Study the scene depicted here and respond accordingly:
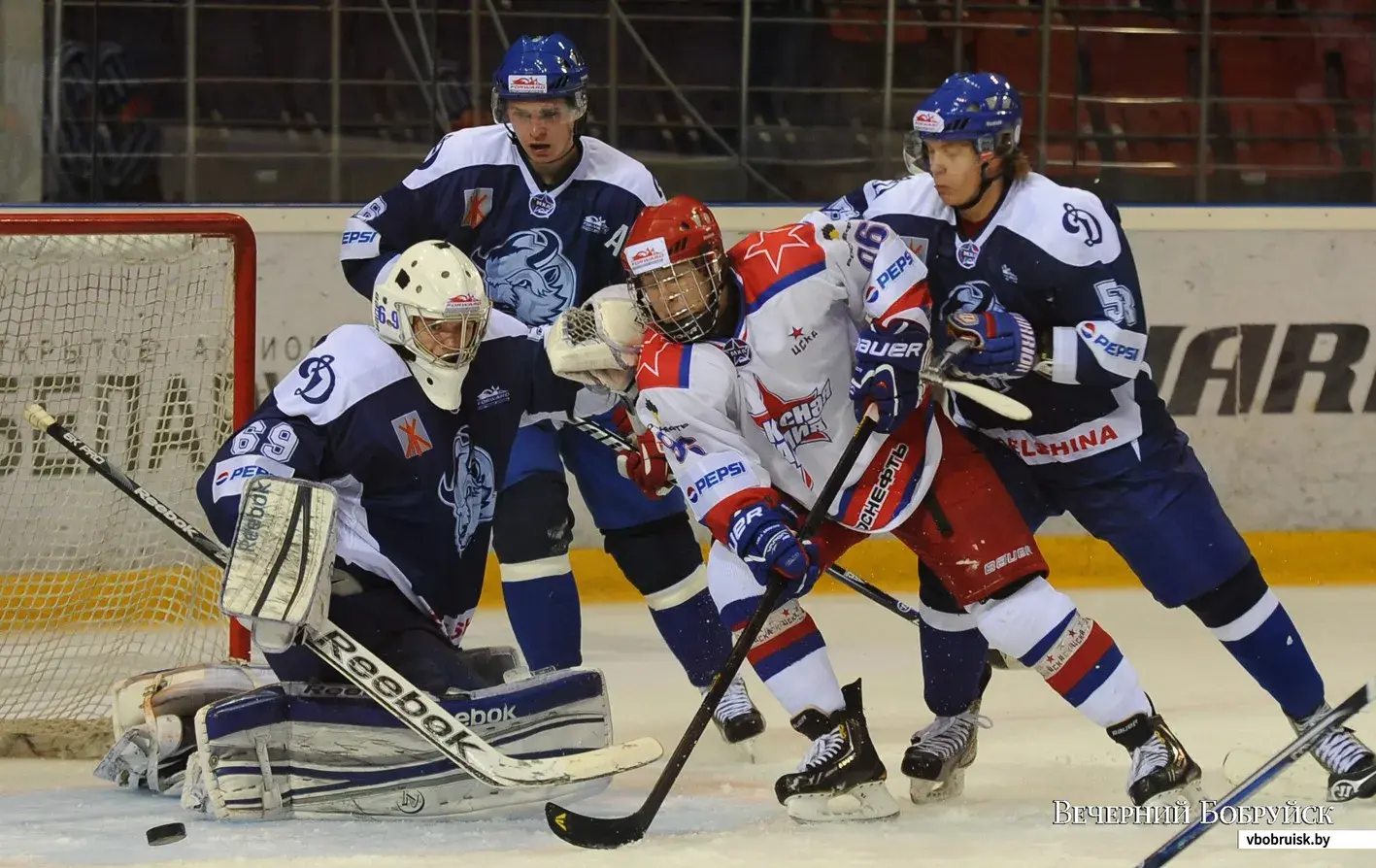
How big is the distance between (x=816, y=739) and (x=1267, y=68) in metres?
3.40

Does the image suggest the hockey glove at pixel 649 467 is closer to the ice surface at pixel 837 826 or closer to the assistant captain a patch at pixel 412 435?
the assistant captain a patch at pixel 412 435

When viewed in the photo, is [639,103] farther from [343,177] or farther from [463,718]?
[463,718]

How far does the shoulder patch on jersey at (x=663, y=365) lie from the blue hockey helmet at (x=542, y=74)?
686 millimetres

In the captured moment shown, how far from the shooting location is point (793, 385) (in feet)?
9.62

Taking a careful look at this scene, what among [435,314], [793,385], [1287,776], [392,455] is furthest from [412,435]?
[1287,776]

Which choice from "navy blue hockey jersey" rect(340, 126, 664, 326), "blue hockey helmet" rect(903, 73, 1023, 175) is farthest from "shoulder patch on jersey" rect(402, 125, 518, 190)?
"blue hockey helmet" rect(903, 73, 1023, 175)

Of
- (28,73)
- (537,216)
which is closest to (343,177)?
(28,73)

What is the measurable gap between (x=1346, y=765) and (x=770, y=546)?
0.93 meters

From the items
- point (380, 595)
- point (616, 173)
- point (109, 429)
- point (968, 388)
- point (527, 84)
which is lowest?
point (380, 595)

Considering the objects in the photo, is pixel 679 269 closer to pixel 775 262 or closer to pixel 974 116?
pixel 775 262

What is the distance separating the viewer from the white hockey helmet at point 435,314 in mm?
2975

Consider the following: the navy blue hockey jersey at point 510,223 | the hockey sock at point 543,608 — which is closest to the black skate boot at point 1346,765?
the hockey sock at point 543,608

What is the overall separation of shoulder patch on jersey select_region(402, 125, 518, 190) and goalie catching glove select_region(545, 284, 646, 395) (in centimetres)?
54

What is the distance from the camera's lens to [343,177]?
17.3 feet
